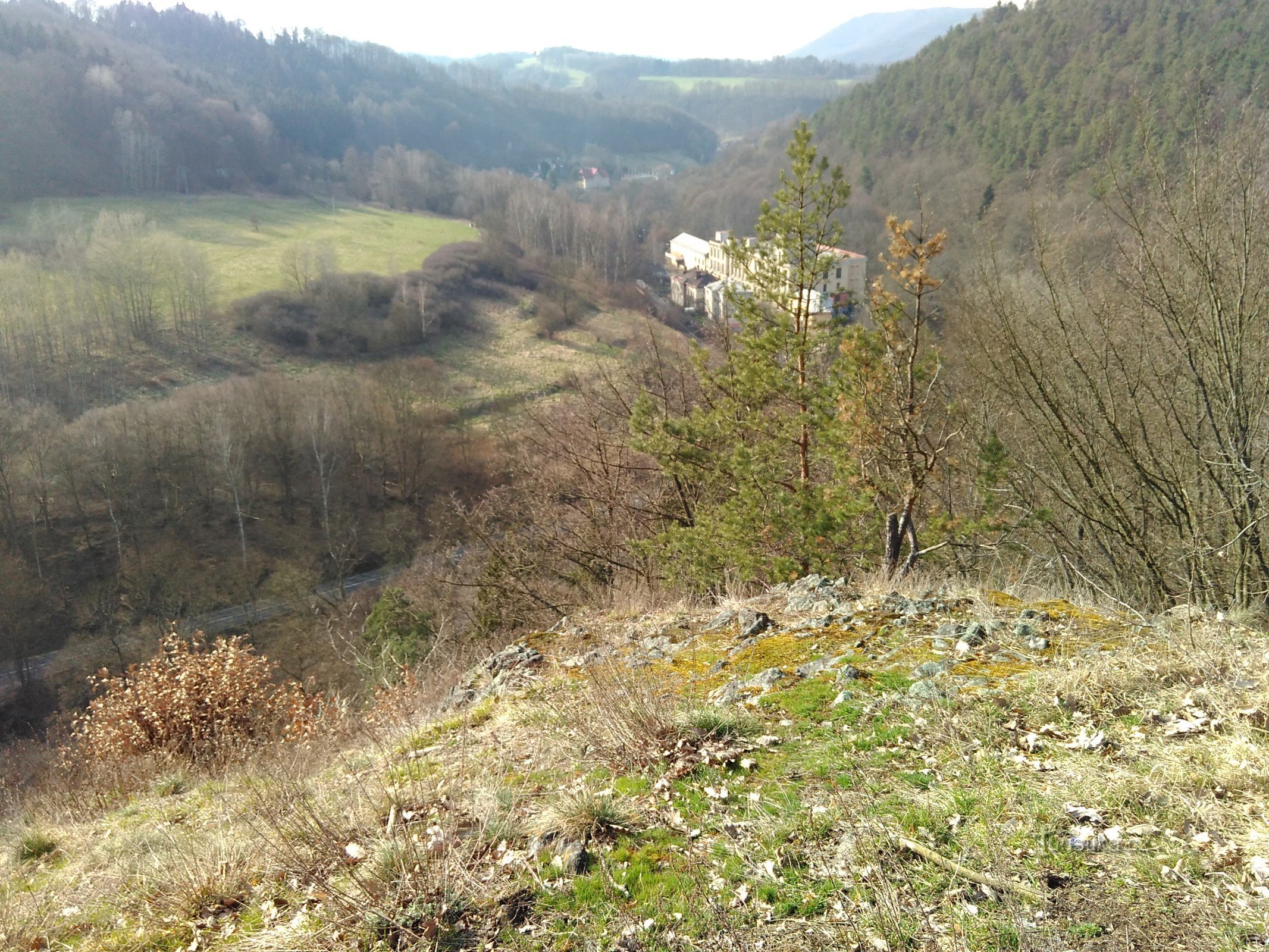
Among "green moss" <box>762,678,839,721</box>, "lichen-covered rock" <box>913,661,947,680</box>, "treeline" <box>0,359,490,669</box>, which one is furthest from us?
"treeline" <box>0,359,490,669</box>

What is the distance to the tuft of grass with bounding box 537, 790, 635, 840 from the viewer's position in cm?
329

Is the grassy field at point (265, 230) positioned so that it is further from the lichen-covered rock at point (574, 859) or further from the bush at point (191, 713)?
the lichen-covered rock at point (574, 859)

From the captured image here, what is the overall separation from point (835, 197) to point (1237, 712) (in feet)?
22.3

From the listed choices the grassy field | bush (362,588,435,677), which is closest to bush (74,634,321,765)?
bush (362,588,435,677)

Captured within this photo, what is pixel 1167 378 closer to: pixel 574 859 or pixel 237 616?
pixel 574 859

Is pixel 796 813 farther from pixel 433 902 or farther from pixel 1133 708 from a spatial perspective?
pixel 1133 708

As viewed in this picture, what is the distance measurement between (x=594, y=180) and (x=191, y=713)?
14193 centimetres

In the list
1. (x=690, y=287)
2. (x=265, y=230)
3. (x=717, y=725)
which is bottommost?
(x=690, y=287)

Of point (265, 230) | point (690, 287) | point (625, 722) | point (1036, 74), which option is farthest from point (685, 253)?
point (625, 722)

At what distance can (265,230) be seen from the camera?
222ft

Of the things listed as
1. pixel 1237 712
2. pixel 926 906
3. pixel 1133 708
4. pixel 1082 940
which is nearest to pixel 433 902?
pixel 926 906

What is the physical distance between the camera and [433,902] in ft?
9.91

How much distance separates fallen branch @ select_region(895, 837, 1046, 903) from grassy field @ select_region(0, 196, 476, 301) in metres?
56.0

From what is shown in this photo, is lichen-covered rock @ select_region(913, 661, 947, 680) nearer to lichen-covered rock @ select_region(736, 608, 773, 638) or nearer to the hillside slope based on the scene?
the hillside slope
